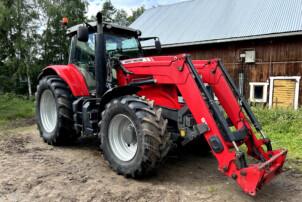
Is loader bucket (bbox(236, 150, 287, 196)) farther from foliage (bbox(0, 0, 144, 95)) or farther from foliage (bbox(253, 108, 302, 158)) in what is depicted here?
foliage (bbox(0, 0, 144, 95))

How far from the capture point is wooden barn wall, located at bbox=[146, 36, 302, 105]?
11758 millimetres

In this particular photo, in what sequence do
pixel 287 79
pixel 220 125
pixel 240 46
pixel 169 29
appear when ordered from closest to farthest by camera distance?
pixel 220 125 < pixel 287 79 < pixel 240 46 < pixel 169 29

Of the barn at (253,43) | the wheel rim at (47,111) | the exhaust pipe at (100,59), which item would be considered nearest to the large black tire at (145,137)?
the exhaust pipe at (100,59)

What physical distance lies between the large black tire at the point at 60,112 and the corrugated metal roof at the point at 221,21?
9193mm

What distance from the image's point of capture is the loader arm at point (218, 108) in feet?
10.4

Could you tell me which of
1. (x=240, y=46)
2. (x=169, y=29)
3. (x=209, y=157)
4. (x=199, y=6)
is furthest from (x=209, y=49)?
(x=209, y=157)

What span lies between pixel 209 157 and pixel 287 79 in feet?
27.9

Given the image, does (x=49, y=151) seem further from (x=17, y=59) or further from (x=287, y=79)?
(x=17, y=59)

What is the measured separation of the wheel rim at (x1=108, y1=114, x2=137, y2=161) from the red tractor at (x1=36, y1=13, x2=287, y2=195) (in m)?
0.01

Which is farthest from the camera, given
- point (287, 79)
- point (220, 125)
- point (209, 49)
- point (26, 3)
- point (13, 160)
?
point (26, 3)

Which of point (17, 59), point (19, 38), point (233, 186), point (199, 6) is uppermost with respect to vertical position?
point (199, 6)

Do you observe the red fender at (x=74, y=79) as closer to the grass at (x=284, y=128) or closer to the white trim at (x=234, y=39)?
the grass at (x=284, y=128)

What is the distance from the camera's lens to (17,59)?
55.8ft

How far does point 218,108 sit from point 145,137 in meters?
0.96
